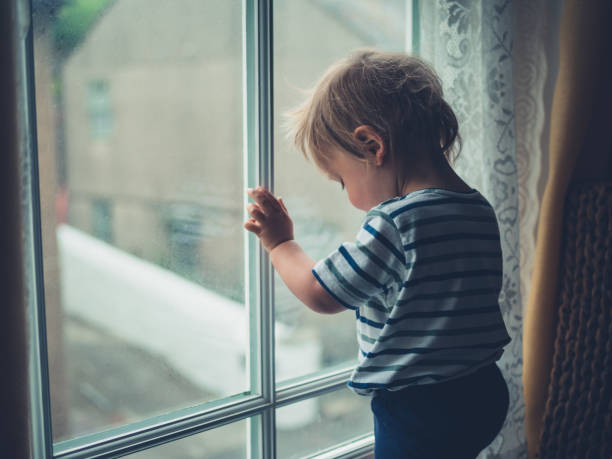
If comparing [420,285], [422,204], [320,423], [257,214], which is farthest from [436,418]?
[320,423]

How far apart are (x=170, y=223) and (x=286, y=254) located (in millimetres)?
308

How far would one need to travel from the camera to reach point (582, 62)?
3.74 feet

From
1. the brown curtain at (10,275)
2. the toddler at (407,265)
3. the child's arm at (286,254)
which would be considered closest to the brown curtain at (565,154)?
the toddler at (407,265)

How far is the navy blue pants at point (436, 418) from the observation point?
0.82 m

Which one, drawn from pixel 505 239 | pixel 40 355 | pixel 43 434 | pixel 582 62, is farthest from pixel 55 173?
pixel 582 62

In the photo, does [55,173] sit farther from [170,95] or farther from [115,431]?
[115,431]

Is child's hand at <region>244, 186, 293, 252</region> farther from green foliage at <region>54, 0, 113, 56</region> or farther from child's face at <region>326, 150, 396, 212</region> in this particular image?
green foliage at <region>54, 0, 113, 56</region>

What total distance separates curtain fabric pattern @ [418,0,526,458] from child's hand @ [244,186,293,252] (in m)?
0.50

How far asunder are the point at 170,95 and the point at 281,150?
27 centimetres

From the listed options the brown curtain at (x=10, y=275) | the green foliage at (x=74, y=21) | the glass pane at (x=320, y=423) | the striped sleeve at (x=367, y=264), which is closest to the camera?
the brown curtain at (x=10, y=275)

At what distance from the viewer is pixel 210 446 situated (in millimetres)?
1108

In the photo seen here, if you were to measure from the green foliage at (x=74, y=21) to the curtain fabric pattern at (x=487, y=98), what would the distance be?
0.69 m

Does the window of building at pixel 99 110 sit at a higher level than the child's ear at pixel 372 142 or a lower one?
higher

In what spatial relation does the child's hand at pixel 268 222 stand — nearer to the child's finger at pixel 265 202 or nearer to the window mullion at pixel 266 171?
the child's finger at pixel 265 202
